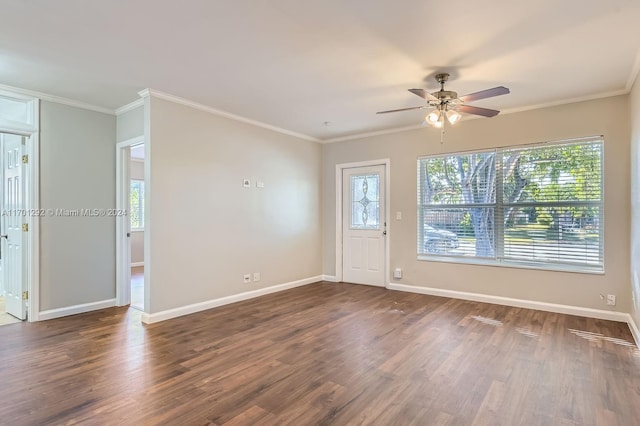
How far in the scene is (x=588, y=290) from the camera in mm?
4172

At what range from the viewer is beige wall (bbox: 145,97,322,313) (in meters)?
4.06

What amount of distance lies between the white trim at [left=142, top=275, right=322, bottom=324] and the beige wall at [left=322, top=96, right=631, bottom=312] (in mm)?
1113

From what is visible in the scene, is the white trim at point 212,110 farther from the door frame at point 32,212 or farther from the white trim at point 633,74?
the white trim at point 633,74

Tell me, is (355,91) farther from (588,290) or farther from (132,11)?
(588,290)

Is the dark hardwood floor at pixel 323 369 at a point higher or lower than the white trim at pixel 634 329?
lower

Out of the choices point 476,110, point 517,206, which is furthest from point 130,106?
point 517,206

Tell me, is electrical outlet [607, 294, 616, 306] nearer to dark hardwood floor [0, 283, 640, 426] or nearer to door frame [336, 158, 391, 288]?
dark hardwood floor [0, 283, 640, 426]

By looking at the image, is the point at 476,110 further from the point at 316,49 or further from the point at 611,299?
the point at 611,299

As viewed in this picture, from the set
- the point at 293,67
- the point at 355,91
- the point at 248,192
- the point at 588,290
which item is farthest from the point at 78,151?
the point at 588,290

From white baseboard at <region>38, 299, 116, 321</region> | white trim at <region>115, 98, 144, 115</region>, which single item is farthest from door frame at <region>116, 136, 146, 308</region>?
white trim at <region>115, 98, 144, 115</region>

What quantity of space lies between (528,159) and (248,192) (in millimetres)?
3841

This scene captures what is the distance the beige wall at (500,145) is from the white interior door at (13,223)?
437 centimetres

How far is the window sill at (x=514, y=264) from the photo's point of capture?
165 inches

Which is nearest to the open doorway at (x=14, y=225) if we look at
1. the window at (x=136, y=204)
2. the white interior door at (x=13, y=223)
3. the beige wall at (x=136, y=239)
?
the white interior door at (x=13, y=223)
